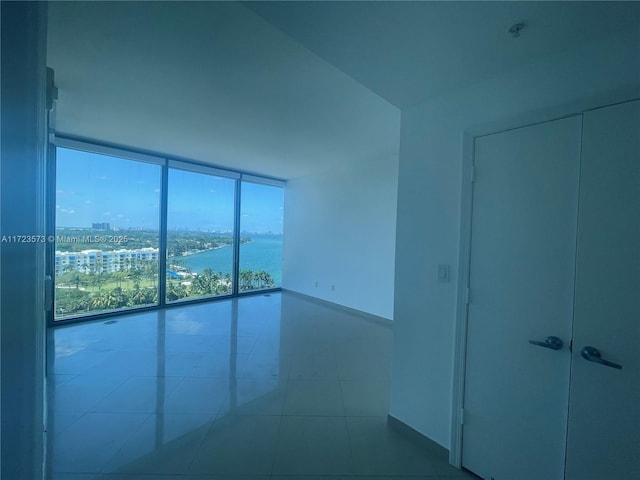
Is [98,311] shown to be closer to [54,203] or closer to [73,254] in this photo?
[73,254]

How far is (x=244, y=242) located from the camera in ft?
18.9

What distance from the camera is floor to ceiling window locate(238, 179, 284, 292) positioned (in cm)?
576

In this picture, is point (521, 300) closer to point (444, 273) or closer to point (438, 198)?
point (444, 273)

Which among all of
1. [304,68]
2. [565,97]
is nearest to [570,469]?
[565,97]

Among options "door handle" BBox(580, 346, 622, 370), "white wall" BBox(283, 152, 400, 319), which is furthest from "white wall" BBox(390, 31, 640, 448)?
"white wall" BBox(283, 152, 400, 319)

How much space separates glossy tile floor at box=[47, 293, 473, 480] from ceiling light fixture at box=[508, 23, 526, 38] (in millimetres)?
2500

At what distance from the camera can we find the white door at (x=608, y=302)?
109 cm

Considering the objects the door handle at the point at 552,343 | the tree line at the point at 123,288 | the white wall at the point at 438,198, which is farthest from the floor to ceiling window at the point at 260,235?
the door handle at the point at 552,343

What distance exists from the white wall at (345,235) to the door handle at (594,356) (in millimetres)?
2861

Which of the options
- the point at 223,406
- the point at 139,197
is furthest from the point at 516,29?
the point at 139,197

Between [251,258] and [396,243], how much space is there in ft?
15.1

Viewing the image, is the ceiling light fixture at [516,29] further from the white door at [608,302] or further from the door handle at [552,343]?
the door handle at [552,343]

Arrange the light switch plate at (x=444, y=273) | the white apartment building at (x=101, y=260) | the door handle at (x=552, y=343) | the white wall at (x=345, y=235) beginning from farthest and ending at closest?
the white wall at (x=345, y=235), the white apartment building at (x=101, y=260), the light switch plate at (x=444, y=273), the door handle at (x=552, y=343)

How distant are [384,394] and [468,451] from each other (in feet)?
2.70
